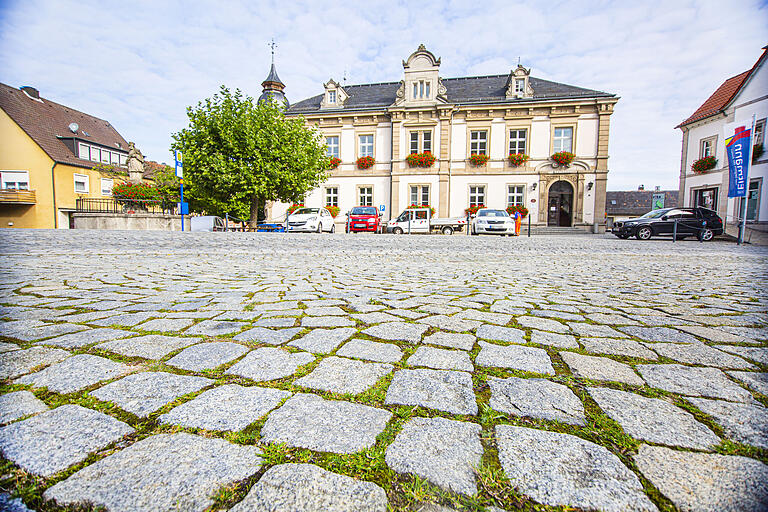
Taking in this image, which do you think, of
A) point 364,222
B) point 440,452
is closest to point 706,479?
point 440,452

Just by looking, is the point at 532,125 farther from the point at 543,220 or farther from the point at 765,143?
the point at 765,143

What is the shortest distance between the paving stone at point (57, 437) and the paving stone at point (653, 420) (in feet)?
5.55

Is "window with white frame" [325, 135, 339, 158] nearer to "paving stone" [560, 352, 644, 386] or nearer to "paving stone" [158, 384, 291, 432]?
"paving stone" [560, 352, 644, 386]

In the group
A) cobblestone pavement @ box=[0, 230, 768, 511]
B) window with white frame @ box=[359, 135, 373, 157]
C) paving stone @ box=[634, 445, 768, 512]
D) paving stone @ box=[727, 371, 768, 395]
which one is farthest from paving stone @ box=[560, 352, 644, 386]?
window with white frame @ box=[359, 135, 373, 157]

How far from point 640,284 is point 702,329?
2202mm

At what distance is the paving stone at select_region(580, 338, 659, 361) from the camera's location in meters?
2.01

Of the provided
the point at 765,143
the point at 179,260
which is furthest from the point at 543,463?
the point at 765,143

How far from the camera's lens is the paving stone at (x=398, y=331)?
2.25 meters

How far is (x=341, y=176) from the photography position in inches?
1127

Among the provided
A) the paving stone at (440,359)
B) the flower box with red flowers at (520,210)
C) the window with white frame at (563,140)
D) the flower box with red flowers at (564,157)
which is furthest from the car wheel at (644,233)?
the paving stone at (440,359)

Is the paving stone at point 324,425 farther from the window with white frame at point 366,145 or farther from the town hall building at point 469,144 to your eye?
the window with white frame at point 366,145

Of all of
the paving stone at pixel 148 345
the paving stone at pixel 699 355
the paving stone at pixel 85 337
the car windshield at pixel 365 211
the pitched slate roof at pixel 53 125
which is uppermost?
the pitched slate roof at pixel 53 125

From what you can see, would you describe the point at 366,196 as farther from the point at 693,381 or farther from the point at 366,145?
the point at 693,381

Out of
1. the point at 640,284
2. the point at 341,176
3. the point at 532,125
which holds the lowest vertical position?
the point at 640,284
